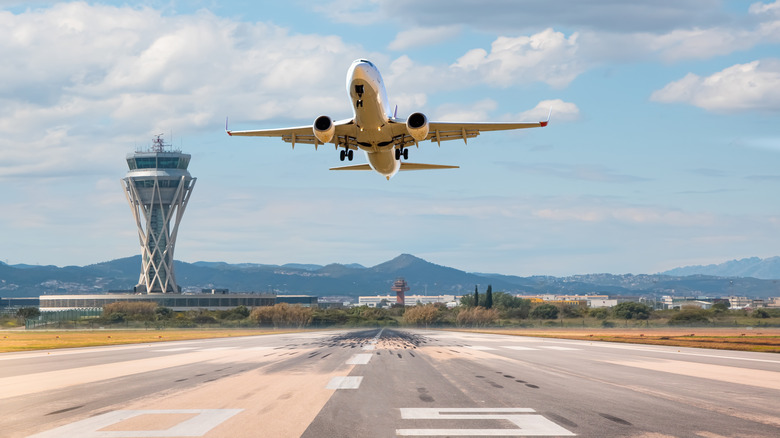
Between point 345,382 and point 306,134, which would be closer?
point 345,382

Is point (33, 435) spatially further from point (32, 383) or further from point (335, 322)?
point (335, 322)

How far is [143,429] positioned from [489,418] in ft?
24.5

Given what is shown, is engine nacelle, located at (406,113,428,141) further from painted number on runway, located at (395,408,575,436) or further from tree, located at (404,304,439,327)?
tree, located at (404,304,439,327)

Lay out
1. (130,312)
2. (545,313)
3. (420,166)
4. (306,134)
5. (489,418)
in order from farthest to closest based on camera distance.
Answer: (130,312) → (545,313) → (420,166) → (306,134) → (489,418)

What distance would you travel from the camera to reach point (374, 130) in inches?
1511

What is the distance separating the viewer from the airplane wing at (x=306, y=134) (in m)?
39.1

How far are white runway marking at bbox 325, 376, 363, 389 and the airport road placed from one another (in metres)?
0.04

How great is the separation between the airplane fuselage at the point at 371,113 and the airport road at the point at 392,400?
1218 centimetres

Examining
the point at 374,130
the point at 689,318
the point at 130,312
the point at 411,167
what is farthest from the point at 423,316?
the point at 374,130

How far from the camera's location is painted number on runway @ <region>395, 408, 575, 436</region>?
14.4 meters

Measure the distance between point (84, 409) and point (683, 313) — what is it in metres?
123

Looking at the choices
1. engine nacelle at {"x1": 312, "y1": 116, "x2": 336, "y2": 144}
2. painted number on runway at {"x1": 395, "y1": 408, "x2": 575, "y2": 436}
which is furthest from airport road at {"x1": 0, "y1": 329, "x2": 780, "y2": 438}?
engine nacelle at {"x1": 312, "y1": 116, "x2": 336, "y2": 144}

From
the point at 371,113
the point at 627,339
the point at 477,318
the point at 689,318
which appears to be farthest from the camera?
the point at 477,318

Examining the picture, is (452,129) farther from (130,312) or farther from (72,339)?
(130,312)
